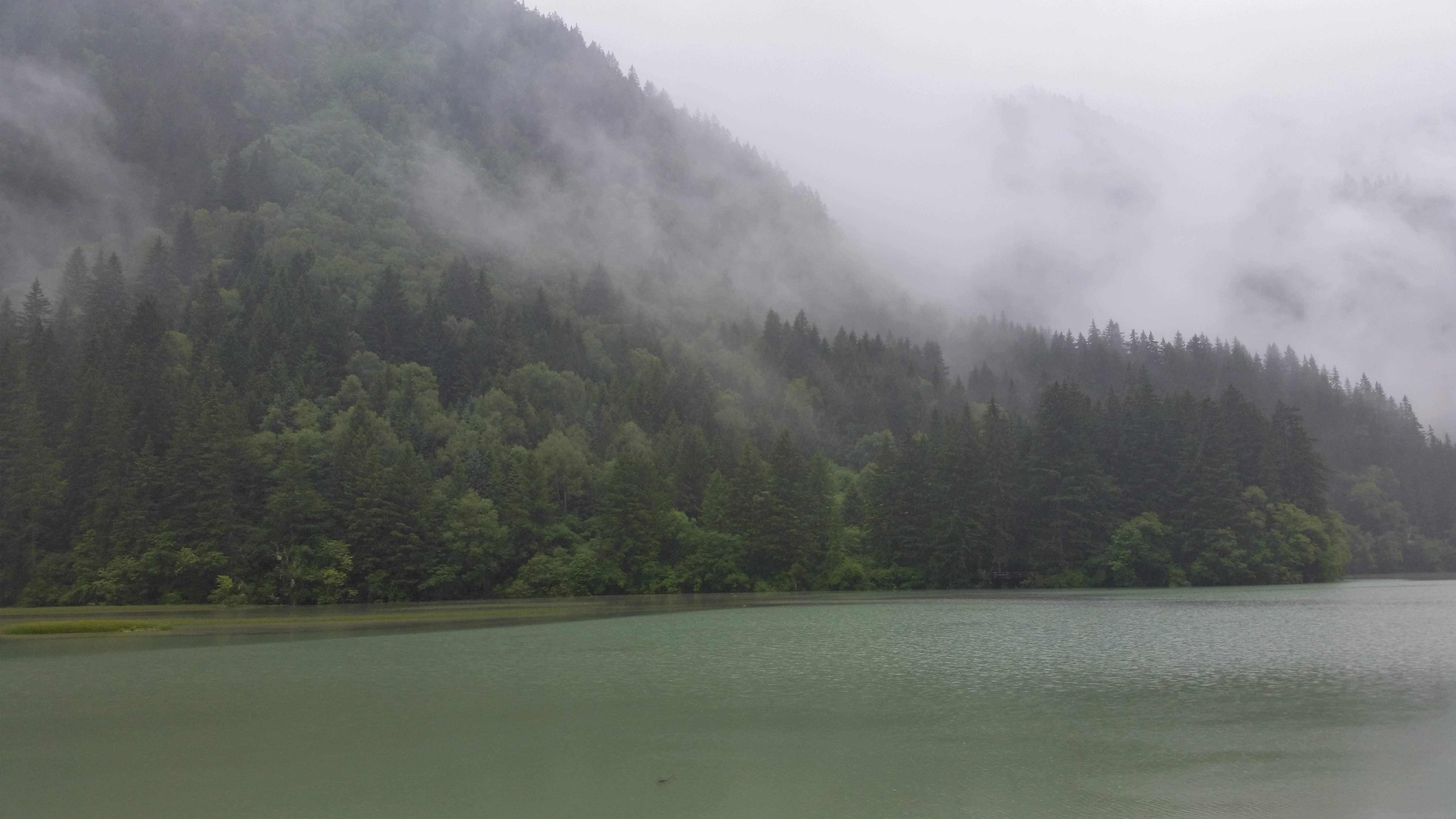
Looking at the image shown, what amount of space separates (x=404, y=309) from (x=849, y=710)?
153m

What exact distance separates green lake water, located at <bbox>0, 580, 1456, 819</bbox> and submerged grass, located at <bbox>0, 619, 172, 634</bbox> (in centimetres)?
1481

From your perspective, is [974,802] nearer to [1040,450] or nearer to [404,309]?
[1040,450]

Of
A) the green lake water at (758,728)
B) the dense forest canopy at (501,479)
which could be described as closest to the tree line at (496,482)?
the dense forest canopy at (501,479)

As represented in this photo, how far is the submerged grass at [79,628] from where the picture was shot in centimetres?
6412

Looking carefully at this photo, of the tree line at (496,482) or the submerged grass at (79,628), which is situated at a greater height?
the tree line at (496,482)

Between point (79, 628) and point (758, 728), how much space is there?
57.1m

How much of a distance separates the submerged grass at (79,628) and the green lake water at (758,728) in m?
14.8

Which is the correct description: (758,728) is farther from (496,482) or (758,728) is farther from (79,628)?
(496,482)

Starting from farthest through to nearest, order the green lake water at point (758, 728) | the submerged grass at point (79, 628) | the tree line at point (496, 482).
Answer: the tree line at point (496, 482) < the submerged grass at point (79, 628) < the green lake water at point (758, 728)

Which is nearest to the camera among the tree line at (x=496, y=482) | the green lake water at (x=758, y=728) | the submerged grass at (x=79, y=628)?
the green lake water at (x=758, y=728)

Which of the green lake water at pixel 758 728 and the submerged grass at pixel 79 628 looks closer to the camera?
the green lake water at pixel 758 728

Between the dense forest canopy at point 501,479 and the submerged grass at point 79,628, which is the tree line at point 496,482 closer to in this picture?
the dense forest canopy at point 501,479

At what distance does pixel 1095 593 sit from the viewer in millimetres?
96125

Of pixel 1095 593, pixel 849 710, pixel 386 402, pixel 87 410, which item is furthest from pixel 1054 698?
pixel 386 402
